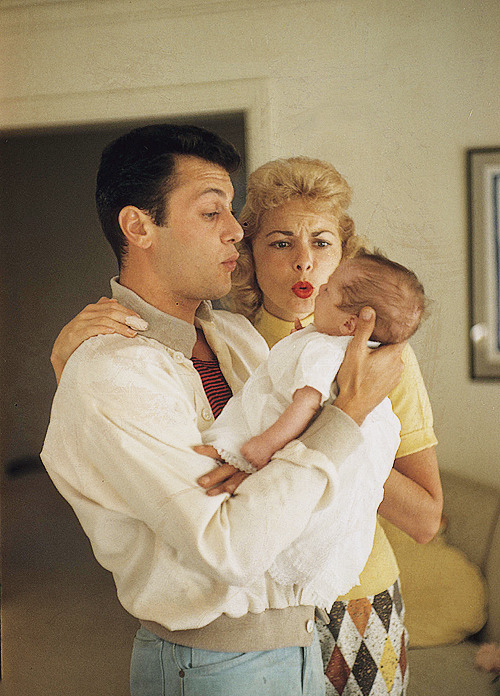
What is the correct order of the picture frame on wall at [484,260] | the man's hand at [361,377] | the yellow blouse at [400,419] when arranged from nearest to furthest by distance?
the man's hand at [361,377], the yellow blouse at [400,419], the picture frame on wall at [484,260]

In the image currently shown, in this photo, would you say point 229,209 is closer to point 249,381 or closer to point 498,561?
point 249,381

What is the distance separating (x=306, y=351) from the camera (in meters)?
1.25

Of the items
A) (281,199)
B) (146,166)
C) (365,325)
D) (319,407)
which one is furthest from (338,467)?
(146,166)

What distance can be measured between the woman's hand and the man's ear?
0.44 feet

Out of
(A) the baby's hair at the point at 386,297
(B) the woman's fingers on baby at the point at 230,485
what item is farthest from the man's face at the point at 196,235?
(B) the woman's fingers on baby at the point at 230,485

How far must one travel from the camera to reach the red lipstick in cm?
145

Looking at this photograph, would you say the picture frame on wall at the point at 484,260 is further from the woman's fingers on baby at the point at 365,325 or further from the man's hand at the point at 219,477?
the man's hand at the point at 219,477

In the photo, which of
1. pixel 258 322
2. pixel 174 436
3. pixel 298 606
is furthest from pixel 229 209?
pixel 298 606

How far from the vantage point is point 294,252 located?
1.47m

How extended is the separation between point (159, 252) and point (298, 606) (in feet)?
2.45

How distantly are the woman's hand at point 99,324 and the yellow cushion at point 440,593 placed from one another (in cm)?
80

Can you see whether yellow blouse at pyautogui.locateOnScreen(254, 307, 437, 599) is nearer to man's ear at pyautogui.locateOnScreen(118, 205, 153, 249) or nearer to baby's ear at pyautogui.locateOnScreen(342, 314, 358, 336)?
baby's ear at pyautogui.locateOnScreen(342, 314, 358, 336)

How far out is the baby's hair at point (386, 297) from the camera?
126 centimetres

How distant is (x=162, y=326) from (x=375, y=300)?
42 centimetres
